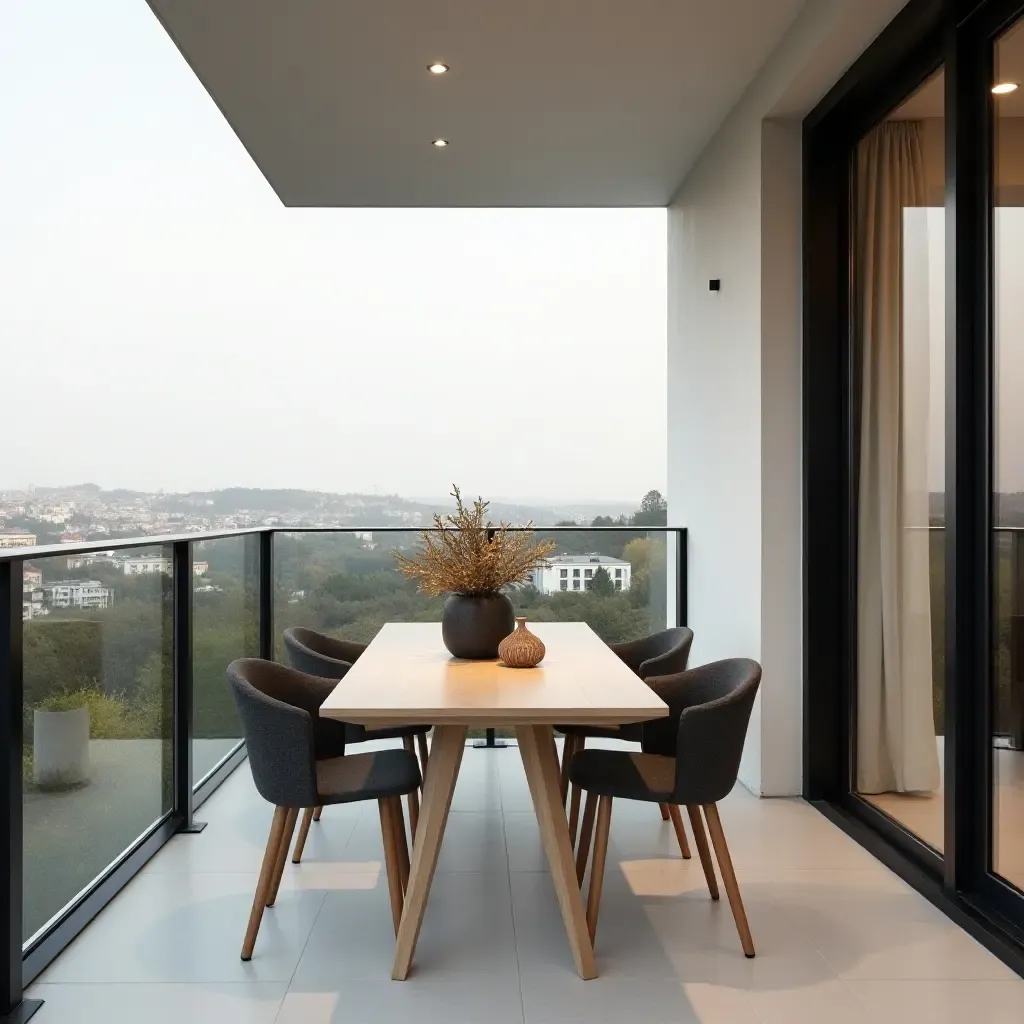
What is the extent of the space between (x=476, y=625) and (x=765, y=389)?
1699 mm

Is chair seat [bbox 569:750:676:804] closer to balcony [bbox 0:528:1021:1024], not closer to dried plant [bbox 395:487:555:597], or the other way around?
balcony [bbox 0:528:1021:1024]

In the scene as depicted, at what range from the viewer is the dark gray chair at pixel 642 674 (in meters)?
3.39

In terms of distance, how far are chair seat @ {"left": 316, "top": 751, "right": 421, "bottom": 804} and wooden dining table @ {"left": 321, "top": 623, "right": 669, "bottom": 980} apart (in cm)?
9

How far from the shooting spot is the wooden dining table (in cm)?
236

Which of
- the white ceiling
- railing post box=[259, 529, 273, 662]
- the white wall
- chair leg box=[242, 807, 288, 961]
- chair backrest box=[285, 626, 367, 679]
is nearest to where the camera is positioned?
chair leg box=[242, 807, 288, 961]

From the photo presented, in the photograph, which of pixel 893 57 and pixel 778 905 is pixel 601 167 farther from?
pixel 778 905

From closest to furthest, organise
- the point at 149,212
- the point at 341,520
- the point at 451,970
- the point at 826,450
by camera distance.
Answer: the point at 451,970, the point at 826,450, the point at 341,520, the point at 149,212

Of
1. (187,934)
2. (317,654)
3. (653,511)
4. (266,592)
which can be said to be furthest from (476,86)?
(187,934)

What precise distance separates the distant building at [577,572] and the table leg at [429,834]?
105 inches

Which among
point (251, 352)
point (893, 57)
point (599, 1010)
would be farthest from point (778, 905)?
point (251, 352)

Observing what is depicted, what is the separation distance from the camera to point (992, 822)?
111 inches

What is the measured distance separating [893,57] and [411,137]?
223 cm

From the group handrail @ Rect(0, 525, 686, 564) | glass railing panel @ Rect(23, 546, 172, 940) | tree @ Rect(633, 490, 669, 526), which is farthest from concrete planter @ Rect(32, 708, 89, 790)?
tree @ Rect(633, 490, 669, 526)

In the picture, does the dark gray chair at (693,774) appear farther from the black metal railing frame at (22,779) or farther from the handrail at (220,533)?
the black metal railing frame at (22,779)
